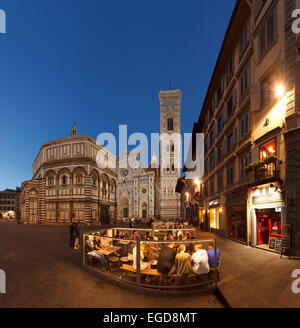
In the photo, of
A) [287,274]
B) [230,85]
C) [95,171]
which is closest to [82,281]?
[287,274]

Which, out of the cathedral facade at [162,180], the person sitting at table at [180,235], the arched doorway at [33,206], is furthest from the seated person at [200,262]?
the cathedral facade at [162,180]

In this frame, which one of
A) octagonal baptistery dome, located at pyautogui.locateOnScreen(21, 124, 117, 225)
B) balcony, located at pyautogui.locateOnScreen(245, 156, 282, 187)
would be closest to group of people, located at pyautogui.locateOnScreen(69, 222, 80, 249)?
balcony, located at pyautogui.locateOnScreen(245, 156, 282, 187)

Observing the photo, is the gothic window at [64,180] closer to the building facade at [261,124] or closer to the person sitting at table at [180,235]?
the building facade at [261,124]

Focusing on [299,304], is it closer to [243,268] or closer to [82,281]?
[243,268]

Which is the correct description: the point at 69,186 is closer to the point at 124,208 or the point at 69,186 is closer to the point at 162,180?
the point at 162,180

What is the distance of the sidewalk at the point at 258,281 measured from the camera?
17.7 ft

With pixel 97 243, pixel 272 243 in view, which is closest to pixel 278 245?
pixel 272 243

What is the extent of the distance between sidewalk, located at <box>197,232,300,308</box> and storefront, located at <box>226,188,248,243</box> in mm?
4199

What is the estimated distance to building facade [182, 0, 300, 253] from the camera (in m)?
9.88

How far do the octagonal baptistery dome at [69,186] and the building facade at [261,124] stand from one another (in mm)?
27653

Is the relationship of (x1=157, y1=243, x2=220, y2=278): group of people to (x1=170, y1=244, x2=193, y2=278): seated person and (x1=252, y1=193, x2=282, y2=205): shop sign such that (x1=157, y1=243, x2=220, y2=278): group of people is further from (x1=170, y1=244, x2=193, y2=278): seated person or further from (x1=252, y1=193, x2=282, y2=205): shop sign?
(x1=252, y1=193, x2=282, y2=205): shop sign

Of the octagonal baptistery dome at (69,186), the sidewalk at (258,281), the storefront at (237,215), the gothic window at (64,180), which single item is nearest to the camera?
the sidewalk at (258,281)

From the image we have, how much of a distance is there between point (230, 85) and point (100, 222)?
36240mm

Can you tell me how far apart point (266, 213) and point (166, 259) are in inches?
356
